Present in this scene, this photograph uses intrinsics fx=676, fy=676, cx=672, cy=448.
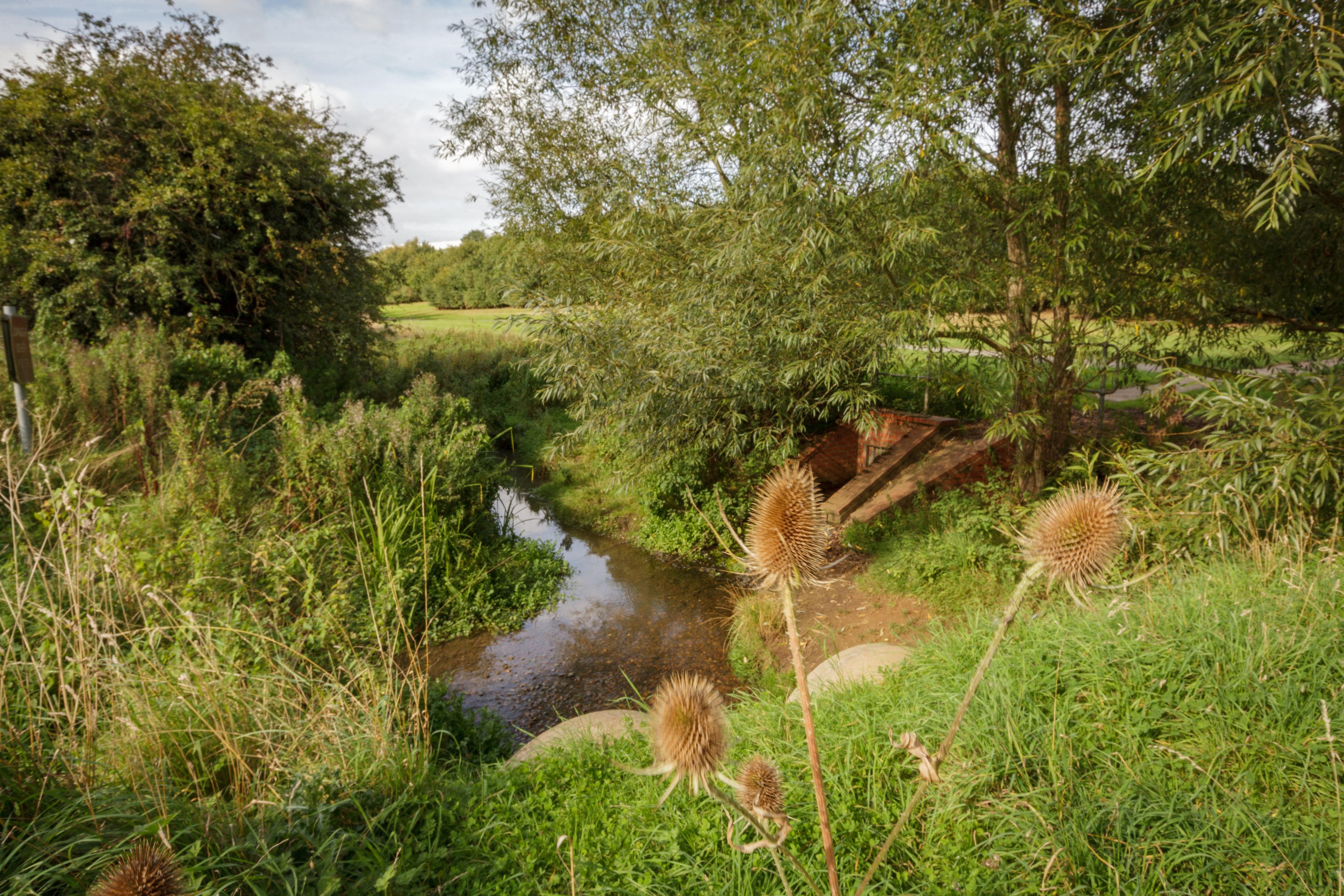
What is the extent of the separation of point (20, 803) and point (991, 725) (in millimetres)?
3267

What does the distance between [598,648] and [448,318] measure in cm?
2723

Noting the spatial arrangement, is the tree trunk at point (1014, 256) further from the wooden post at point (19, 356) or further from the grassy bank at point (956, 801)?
the wooden post at point (19, 356)

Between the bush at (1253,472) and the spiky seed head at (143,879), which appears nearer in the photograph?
the spiky seed head at (143,879)

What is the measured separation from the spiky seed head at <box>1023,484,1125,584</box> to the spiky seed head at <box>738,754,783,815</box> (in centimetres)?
64

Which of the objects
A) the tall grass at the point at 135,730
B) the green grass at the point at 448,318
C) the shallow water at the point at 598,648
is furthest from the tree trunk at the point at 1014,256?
the tall grass at the point at 135,730

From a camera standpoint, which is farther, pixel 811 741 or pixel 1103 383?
pixel 1103 383

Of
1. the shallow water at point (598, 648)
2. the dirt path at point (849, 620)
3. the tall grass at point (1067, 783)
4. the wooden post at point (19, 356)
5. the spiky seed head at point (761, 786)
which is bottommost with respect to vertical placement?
the shallow water at point (598, 648)

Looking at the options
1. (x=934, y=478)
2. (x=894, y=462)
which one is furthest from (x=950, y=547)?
(x=894, y=462)

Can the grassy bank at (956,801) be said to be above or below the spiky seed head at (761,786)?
below

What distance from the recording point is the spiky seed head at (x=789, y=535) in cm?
126

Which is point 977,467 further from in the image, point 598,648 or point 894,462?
point 598,648

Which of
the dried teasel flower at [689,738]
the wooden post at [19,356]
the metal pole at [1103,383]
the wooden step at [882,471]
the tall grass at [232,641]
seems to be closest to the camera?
the dried teasel flower at [689,738]

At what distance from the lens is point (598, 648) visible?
6484 mm

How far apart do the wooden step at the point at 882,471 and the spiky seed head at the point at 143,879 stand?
7.08m
